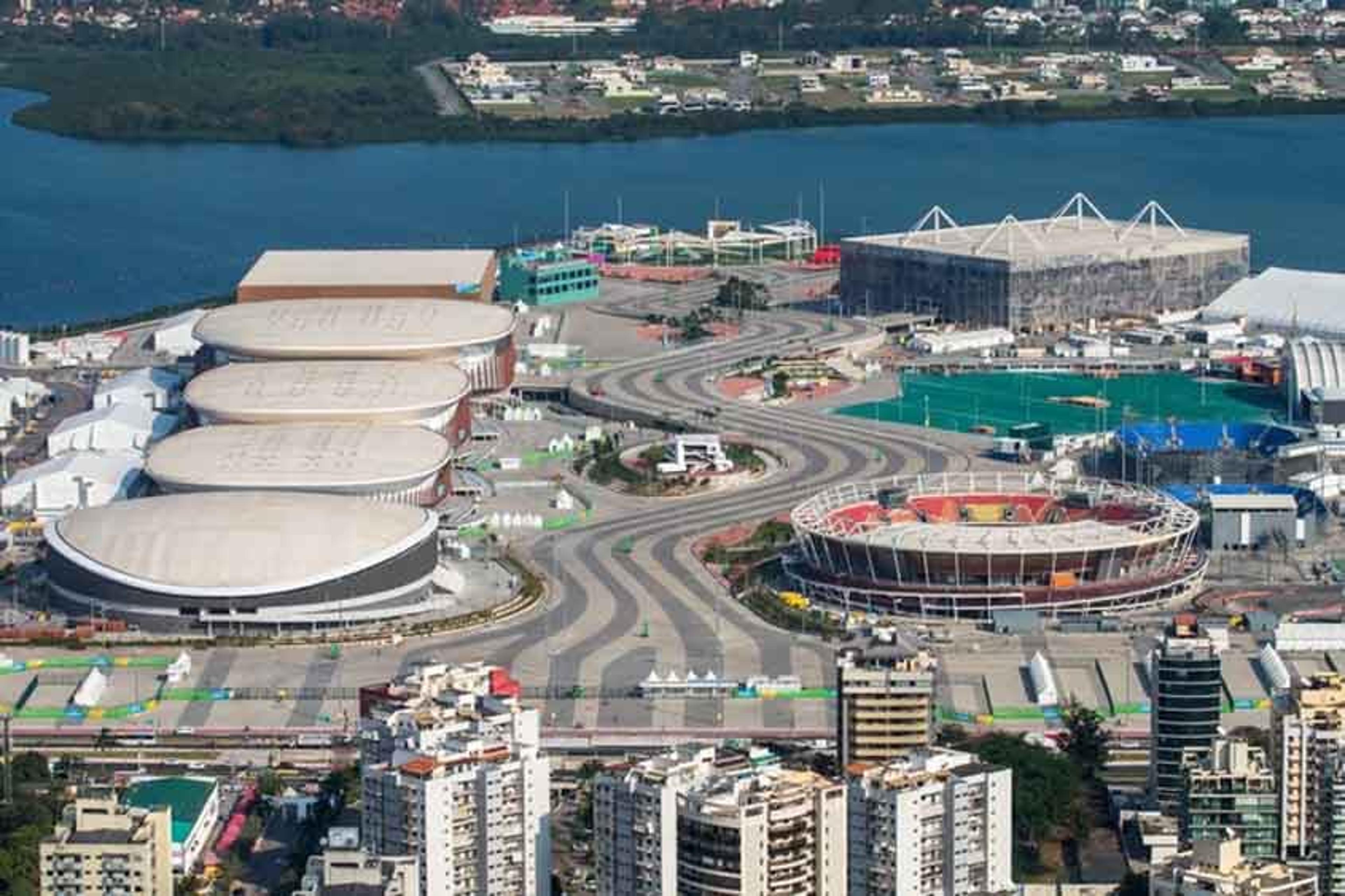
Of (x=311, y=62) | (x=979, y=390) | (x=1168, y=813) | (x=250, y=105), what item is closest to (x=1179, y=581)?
(x=1168, y=813)

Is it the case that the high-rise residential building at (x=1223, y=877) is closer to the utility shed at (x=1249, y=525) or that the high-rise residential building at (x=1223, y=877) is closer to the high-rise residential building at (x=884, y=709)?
the high-rise residential building at (x=884, y=709)

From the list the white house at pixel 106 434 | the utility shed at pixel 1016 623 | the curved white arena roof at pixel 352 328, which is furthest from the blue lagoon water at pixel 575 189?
the utility shed at pixel 1016 623

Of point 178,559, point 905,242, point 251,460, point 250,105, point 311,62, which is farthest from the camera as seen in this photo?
point 311,62

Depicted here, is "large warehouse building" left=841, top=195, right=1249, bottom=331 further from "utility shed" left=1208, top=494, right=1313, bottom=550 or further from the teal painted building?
"utility shed" left=1208, top=494, right=1313, bottom=550

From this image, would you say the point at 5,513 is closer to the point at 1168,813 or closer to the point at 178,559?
the point at 178,559

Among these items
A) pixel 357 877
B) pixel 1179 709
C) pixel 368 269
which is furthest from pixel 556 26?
pixel 357 877

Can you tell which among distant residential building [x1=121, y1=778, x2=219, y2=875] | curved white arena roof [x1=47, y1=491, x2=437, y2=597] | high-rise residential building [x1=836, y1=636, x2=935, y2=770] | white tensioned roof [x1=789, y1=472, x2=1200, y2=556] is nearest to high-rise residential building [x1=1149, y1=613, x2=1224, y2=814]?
high-rise residential building [x1=836, y1=636, x2=935, y2=770]
